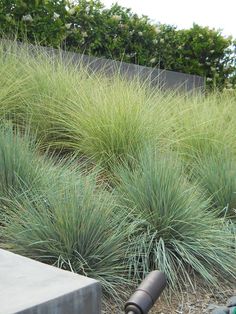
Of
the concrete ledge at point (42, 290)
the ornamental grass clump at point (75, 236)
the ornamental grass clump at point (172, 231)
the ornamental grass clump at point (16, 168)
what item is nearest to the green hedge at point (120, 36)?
the ornamental grass clump at point (16, 168)

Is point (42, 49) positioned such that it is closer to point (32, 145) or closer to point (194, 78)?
point (32, 145)

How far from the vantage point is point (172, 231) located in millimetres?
2531

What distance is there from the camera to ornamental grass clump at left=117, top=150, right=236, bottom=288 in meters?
2.38

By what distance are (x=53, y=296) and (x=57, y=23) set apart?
5.04 m

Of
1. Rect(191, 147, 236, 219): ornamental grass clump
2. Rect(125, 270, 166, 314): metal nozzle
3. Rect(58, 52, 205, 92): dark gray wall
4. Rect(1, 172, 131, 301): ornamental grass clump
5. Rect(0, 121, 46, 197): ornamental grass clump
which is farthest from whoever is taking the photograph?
Rect(58, 52, 205, 92): dark gray wall

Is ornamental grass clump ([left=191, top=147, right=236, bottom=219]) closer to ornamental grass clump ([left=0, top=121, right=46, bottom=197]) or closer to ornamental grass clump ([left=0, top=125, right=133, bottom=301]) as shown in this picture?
ornamental grass clump ([left=0, top=125, right=133, bottom=301])

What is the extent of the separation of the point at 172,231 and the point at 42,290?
1.23m

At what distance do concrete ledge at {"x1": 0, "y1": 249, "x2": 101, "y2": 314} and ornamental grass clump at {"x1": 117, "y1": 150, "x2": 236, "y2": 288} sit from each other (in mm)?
778

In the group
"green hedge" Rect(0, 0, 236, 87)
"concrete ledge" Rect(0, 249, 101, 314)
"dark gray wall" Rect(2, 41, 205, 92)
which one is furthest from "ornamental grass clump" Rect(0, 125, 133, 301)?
"green hedge" Rect(0, 0, 236, 87)

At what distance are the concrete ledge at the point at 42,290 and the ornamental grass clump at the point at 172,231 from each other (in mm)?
778

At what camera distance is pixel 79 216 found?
218 centimetres

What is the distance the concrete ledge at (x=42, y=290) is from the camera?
1320 millimetres

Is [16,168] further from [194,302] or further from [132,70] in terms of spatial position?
[132,70]

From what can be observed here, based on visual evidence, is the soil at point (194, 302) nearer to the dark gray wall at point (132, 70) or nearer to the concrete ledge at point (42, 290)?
the concrete ledge at point (42, 290)
